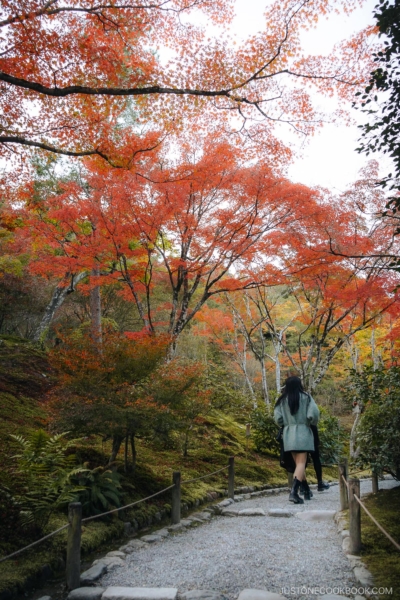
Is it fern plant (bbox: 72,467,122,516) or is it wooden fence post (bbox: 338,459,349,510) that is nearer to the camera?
fern plant (bbox: 72,467,122,516)

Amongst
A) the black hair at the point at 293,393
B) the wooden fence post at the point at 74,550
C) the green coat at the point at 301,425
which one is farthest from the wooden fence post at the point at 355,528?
the wooden fence post at the point at 74,550

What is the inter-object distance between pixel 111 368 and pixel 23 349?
740 cm

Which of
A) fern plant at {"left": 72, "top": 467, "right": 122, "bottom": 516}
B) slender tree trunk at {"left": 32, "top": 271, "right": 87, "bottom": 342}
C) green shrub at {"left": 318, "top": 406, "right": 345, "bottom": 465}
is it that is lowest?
green shrub at {"left": 318, "top": 406, "right": 345, "bottom": 465}

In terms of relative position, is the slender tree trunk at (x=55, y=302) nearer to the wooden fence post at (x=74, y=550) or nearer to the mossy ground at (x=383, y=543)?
the wooden fence post at (x=74, y=550)

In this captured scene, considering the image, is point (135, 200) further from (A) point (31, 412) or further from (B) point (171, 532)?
(B) point (171, 532)

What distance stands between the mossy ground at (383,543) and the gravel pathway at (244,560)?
22cm

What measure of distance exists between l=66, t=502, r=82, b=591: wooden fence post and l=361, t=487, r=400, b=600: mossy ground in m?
2.38

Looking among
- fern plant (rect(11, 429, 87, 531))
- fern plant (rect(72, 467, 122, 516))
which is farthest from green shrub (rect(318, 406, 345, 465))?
fern plant (rect(11, 429, 87, 531))

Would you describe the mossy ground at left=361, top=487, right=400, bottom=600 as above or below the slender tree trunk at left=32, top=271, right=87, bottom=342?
below

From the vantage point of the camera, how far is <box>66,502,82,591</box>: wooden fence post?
11.7ft

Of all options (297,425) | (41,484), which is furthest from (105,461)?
(297,425)

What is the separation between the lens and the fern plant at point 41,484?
420 cm

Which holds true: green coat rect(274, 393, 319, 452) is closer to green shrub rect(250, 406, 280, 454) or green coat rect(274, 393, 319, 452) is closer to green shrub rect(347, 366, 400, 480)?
green shrub rect(347, 366, 400, 480)

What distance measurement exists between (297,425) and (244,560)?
2.21 meters
